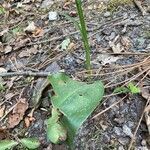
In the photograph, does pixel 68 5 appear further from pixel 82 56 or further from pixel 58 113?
pixel 58 113

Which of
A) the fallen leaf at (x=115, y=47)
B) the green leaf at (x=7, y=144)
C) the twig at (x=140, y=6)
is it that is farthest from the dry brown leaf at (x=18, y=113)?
the twig at (x=140, y=6)

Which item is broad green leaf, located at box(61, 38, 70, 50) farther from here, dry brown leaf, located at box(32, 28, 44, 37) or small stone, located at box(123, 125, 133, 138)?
small stone, located at box(123, 125, 133, 138)

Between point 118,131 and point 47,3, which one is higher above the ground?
point 47,3

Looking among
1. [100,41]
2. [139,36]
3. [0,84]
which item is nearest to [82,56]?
[100,41]

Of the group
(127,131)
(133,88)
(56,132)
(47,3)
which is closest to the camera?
(56,132)

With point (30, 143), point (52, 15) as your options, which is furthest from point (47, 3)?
point (30, 143)

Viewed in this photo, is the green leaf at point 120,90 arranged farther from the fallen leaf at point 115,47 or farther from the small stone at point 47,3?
the small stone at point 47,3

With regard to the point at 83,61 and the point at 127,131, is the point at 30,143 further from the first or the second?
the point at 83,61
